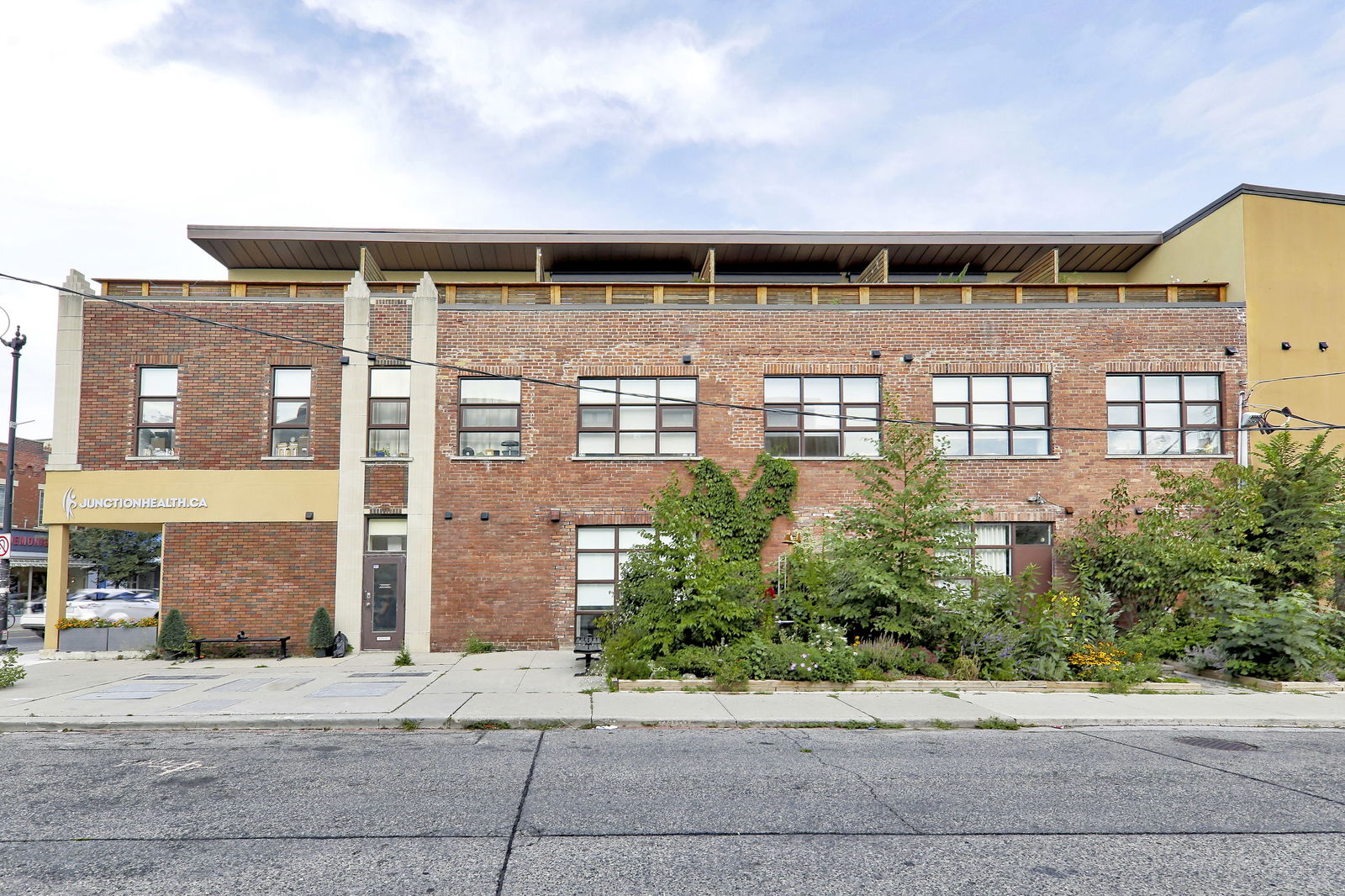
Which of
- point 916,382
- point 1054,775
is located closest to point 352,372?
point 916,382

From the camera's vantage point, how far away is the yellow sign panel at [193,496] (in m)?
17.5

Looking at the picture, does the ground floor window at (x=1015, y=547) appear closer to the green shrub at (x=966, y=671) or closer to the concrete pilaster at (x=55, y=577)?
the green shrub at (x=966, y=671)

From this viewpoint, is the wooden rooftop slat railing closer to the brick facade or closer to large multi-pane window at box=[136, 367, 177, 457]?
the brick facade

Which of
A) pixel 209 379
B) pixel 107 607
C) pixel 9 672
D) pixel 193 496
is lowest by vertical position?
pixel 107 607

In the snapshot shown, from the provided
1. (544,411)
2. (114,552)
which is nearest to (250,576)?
(544,411)

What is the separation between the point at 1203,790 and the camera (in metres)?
7.30

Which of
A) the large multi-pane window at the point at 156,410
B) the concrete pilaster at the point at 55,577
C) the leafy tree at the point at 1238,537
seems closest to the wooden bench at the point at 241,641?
the concrete pilaster at the point at 55,577

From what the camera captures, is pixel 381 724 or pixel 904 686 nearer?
pixel 381 724

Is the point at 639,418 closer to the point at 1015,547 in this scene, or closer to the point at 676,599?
the point at 676,599

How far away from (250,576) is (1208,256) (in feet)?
74.2

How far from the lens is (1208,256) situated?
1998 cm

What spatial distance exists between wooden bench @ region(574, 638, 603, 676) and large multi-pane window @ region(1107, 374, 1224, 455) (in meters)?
11.9

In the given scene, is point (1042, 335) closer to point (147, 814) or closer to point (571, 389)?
point (571, 389)

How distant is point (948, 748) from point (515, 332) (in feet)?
41.4
